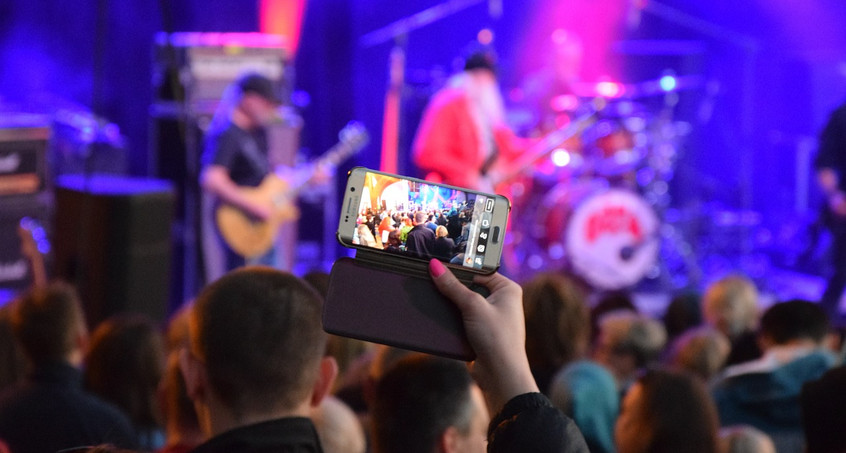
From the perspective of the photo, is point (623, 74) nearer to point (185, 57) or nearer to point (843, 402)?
point (185, 57)

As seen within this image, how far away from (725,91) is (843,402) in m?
8.65

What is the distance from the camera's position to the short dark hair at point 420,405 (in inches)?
84.7

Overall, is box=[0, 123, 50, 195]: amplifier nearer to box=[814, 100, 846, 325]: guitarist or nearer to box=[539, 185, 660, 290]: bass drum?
box=[539, 185, 660, 290]: bass drum

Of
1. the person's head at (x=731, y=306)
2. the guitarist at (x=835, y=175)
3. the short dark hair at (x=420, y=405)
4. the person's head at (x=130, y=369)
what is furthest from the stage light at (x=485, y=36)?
the short dark hair at (x=420, y=405)

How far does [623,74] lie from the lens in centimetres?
1083

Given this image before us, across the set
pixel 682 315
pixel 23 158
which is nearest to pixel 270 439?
pixel 682 315

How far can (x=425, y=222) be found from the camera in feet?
5.05

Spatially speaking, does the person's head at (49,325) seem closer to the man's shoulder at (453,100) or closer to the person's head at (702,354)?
the person's head at (702,354)

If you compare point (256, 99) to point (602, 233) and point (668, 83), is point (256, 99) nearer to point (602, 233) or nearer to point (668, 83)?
point (602, 233)

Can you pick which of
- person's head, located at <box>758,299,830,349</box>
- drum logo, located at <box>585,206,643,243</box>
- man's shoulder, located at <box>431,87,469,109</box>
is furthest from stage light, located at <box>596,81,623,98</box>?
person's head, located at <box>758,299,830,349</box>

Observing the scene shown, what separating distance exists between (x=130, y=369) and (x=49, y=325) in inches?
11.7

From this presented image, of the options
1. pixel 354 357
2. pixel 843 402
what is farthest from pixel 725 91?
pixel 843 402

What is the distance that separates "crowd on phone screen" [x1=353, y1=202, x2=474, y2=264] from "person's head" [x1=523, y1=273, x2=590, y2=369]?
2.14 meters

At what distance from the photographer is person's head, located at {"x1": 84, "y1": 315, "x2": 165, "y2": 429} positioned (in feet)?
11.2
